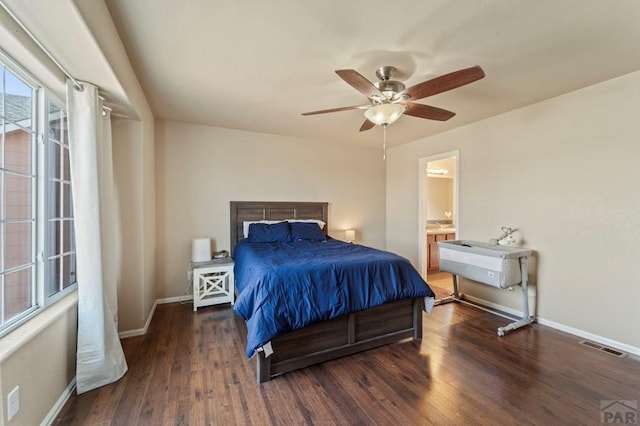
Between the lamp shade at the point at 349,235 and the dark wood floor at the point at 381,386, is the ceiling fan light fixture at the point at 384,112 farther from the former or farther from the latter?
the lamp shade at the point at 349,235

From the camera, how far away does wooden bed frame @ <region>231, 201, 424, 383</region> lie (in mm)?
2150

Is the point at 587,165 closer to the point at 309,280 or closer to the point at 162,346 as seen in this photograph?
the point at 309,280

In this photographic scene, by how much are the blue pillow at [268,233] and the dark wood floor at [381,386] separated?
1.40 m

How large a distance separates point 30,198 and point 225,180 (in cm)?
244

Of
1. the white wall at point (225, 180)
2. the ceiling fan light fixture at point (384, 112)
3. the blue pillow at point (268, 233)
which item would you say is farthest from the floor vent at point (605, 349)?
the blue pillow at point (268, 233)

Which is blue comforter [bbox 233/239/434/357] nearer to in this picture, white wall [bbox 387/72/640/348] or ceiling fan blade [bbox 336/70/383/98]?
ceiling fan blade [bbox 336/70/383/98]

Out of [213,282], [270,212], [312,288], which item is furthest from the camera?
[270,212]

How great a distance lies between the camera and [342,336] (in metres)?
2.41

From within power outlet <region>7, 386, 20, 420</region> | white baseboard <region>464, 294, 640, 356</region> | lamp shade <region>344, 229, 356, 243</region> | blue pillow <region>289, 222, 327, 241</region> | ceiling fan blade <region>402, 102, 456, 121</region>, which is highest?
ceiling fan blade <region>402, 102, 456, 121</region>

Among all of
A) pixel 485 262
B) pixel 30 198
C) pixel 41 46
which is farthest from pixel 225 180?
pixel 485 262

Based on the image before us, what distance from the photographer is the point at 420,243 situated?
4.79 meters

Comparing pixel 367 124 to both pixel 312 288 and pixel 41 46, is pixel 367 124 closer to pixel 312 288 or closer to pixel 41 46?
pixel 312 288

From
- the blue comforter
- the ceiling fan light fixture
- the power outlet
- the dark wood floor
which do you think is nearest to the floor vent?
the dark wood floor

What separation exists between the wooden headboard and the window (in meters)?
2.10
